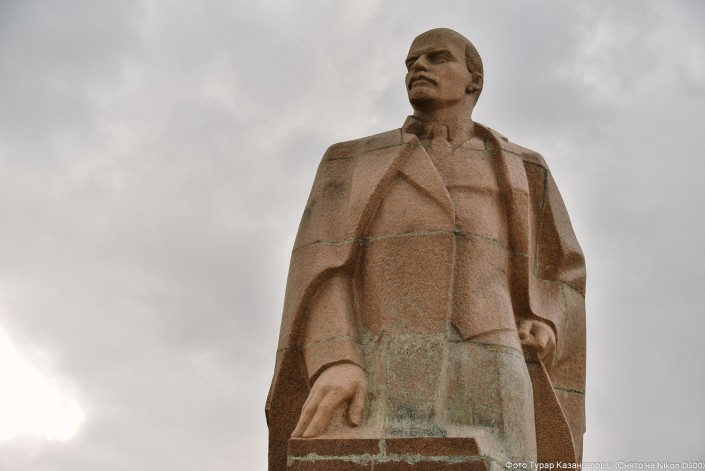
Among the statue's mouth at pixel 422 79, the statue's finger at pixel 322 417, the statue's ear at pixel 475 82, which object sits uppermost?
the statue's ear at pixel 475 82

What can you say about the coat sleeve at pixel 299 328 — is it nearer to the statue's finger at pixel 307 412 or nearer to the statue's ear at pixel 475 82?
the statue's finger at pixel 307 412

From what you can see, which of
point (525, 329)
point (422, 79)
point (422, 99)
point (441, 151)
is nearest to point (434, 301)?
point (525, 329)

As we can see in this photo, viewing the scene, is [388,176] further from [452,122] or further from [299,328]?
[299,328]

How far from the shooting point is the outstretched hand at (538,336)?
9.92 metres

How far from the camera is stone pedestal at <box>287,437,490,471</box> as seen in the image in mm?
8578

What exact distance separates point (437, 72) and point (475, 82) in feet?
1.48

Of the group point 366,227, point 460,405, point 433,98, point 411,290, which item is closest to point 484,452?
point 460,405

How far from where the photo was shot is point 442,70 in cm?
1056

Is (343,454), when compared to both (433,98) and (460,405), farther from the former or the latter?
(433,98)

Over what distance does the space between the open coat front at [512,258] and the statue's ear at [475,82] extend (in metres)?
0.44

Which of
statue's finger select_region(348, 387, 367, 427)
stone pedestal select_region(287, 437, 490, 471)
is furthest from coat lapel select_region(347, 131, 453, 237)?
stone pedestal select_region(287, 437, 490, 471)

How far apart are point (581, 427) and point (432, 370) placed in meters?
1.99

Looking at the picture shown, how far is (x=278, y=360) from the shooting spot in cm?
991

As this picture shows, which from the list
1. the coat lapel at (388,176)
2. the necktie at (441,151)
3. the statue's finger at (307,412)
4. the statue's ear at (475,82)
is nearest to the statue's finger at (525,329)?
the coat lapel at (388,176)
